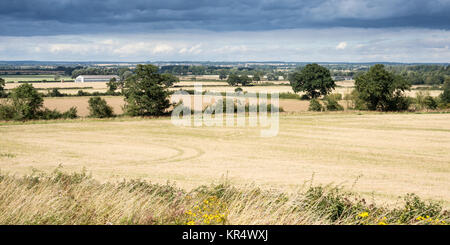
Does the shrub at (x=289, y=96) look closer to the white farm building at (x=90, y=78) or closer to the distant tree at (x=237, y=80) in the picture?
the distant tree at (x=237, y=80)

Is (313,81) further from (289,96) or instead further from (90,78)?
(90,78)

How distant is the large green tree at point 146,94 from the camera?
70706 millimetres

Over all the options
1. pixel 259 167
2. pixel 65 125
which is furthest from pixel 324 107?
pixel 259 167

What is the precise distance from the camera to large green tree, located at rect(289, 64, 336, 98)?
10719 cm

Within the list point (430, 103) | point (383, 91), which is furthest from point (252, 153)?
point (430, 103)

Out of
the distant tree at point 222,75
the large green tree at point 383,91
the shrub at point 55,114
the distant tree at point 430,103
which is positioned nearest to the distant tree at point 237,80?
the distant tree at point 222,75

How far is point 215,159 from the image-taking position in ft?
117

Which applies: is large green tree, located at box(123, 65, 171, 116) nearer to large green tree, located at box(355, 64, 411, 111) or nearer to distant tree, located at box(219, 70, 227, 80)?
large green tree, located at box(355, 64, 411, 111)

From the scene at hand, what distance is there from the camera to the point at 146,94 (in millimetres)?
→ 71562

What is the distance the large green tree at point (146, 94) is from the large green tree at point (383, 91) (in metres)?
36.8

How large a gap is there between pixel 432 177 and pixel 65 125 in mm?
47512

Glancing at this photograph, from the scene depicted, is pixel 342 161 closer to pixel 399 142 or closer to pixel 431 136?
pixel 399 142

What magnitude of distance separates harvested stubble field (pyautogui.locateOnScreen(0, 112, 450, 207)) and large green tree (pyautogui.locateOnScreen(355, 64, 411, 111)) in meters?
14.2

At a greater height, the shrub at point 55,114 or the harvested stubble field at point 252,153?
the shrub at point 55,114
